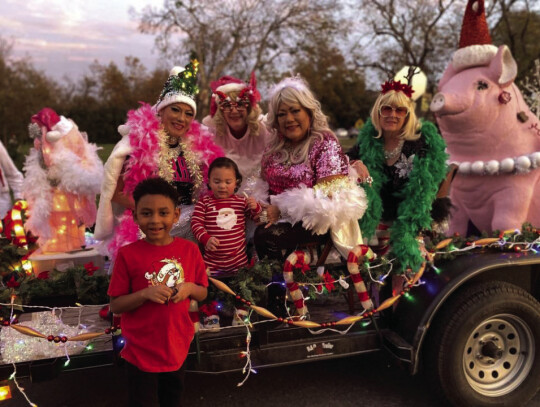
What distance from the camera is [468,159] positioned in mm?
4715

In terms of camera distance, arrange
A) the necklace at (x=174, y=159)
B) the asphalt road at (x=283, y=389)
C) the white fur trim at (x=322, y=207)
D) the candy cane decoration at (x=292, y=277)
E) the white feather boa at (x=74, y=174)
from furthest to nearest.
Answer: the white feather boa at (x=74, y=174), the necklace at (x=174, y=159), the asphalt road at (x=283, y=389), the white fur trim at (x=322, y=207), the candy cane decoration at (x=292, y=277)

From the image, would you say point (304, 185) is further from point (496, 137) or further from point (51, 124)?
point (51, 124)

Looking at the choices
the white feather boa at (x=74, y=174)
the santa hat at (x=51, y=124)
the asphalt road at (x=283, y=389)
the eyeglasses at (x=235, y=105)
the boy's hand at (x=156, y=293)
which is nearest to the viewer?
the boy's hand at (x=156, y=293)

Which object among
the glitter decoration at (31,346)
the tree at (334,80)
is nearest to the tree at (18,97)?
the tree at (334,80)

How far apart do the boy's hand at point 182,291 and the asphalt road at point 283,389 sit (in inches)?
45.3

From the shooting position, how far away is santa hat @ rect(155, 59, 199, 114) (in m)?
3.16

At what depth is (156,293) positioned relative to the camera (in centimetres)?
199

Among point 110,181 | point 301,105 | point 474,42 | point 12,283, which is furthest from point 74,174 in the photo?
point 474,42

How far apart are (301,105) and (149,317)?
1636mm

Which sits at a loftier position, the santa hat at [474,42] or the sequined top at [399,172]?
the santa hat at [474,42]

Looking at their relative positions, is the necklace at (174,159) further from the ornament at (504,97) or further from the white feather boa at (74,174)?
the ornament at (504,97)

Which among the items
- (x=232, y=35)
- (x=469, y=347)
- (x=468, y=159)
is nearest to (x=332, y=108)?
(x=232, y=35)

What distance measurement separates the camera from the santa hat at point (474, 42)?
15.1ft

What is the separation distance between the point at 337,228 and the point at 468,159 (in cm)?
249
